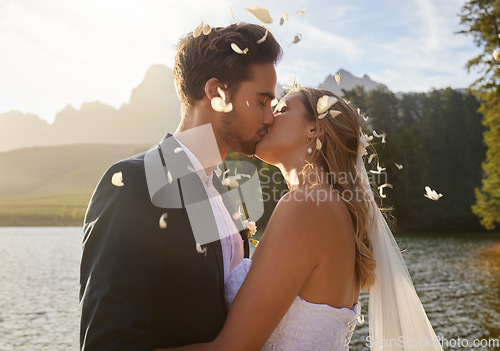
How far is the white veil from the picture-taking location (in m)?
3.81

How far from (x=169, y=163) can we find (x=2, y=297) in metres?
21.1

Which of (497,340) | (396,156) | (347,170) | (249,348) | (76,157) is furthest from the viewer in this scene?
(76,157)

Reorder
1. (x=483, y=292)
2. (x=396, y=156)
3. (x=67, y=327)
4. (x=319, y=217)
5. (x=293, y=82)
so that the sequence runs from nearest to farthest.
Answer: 1. (x=319, y=217)
2. (x=293, y=82)
3. (x=67, y=327)
4. (x=483, y=292)
5. (x=396, y=156)

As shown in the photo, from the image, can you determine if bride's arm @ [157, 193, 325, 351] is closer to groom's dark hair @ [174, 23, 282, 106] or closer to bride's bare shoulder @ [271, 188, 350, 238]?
bride's bare shoulder @ [271, 188, 350, 238]

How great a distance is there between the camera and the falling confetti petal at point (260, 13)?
3.07 meters

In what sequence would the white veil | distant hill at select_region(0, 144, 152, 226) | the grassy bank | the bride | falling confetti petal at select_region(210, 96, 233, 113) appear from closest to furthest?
the bride → falling confetti petal at select_region(210, 96, 233, 113) → the white veil → the grassy bank → distant hill at select_region(0, 144, 152, 226)

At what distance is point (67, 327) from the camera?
15.0 meters

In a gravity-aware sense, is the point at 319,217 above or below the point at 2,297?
above

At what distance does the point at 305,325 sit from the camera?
3199 mm

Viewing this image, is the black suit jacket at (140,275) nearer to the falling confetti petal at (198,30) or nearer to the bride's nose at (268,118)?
the falling confetti petal at (198,30)

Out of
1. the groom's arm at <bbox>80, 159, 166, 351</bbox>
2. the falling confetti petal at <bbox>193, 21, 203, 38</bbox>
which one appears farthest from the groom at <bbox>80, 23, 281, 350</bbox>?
the falling confetti petal at <bbox>193, 21, 203, 38</bbox>

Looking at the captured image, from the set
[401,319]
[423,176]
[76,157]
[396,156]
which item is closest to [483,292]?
[401,319]

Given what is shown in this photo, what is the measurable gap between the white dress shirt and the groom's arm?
0.70 meters

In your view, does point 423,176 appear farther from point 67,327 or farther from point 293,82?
point 293,82
